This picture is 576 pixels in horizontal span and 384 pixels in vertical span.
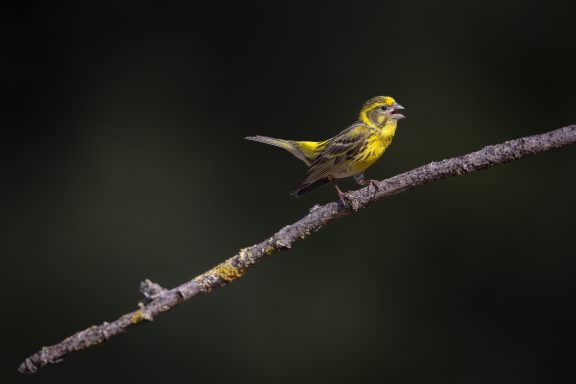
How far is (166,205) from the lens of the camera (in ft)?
19.6

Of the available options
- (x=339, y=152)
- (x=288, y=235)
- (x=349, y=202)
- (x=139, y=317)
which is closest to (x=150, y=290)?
(x=139, y=317)

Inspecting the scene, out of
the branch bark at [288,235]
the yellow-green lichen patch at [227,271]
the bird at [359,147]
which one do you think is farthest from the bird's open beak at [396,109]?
the yellow-green lichen patch at [227,271]

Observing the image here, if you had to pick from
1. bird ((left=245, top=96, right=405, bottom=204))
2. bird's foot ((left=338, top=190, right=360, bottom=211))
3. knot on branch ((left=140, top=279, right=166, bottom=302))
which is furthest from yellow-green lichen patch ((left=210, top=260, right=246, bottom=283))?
bird ((left=245, top=96, right=405, bottom=204))

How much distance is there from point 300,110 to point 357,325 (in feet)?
5.63

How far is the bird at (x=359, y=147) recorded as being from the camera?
3.60 metres

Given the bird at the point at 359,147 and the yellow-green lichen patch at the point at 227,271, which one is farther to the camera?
the bird at the point at 359,147

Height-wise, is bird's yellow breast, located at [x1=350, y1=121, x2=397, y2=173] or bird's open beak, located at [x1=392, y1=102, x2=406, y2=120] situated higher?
bird's open beak, located at [x1=392, y1=102, x2=406, y2=120]

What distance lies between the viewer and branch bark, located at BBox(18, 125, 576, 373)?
7.59 feet

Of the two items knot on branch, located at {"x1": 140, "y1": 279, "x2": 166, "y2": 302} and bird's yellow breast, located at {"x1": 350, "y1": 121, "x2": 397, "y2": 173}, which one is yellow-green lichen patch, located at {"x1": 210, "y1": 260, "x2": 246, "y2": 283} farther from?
bird's yellow breast, located at {"x1": 350, "y1": 121, "x2": 397, "y2": 173}

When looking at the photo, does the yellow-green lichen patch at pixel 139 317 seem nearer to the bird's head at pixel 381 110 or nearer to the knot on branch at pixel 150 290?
the knot on branch at pixel 150 290

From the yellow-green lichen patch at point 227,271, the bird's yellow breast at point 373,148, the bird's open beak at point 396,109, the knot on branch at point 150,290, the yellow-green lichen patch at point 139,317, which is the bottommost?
the yellow-green lichen patch at point 139,317

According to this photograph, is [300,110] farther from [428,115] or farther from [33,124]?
[33,124]

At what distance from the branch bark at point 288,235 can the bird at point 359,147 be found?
81 cm

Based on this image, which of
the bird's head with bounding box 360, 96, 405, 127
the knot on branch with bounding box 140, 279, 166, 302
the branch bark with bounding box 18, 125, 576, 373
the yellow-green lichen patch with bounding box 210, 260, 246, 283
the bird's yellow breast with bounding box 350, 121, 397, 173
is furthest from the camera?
the bird's head with bounding box 360, 96, 405, 127
